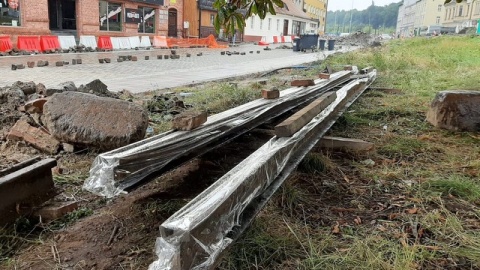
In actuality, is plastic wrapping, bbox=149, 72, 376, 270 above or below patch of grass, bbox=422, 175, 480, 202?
above

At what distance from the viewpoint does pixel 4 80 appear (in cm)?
940

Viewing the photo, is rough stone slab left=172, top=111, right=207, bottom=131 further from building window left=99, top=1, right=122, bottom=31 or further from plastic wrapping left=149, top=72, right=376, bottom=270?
building window left=99, top=1, right=122, bottom=31

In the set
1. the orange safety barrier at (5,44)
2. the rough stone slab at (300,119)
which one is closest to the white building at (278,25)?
the orange safety barrier at (5,44)

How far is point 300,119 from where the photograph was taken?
370cm

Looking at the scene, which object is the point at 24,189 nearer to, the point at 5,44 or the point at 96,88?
the point at 96,88

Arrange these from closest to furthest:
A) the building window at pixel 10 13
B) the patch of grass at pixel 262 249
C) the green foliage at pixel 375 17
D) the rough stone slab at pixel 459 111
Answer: the patch of grass at pixel 262 249 < the rough stone slab at pixel 459 111 < the building window at pixel 10 13 < the green foliage at pixel 375 17

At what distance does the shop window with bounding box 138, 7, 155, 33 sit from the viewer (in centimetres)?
2722

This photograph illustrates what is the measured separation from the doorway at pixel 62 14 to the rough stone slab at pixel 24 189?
23.4 metres

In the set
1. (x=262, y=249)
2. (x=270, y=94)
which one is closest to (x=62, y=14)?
(x=270, y=94)

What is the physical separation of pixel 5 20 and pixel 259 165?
20.5m

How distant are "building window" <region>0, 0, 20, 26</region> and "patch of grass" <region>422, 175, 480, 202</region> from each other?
20635 millimetres

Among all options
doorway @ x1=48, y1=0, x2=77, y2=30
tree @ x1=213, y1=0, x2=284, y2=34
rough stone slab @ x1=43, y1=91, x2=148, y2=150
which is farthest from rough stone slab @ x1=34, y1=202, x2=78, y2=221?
doorway @ x1=48, y1=0, x2=77, y2=30

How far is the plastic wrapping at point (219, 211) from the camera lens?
1713 millimetres

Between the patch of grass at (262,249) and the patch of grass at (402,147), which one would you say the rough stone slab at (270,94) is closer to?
the patch of grass at (402,147)
